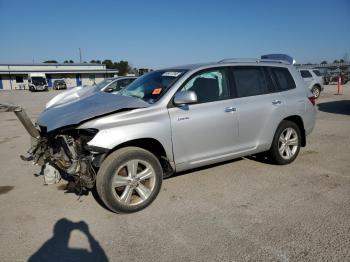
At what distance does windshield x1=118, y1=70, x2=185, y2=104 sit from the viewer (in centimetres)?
437

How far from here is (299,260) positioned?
9.42 ft

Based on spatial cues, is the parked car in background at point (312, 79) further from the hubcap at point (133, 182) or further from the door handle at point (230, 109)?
the hubcap at point (133, 182)

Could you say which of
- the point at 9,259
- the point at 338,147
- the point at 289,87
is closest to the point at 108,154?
the point at 9,259

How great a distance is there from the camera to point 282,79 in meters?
5.47

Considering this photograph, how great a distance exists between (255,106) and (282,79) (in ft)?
3.16

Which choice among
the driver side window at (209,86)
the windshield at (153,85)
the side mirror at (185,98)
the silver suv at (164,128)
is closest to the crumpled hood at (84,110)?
the silver suv at (164,128)

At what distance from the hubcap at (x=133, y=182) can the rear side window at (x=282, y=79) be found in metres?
2.77

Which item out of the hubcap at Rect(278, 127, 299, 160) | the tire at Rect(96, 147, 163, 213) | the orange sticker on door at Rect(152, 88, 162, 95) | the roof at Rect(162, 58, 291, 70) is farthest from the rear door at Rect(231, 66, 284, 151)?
the tire at Rect(96, 147, 163, 213)

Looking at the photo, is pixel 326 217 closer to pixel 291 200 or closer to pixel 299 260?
pixel 291 200

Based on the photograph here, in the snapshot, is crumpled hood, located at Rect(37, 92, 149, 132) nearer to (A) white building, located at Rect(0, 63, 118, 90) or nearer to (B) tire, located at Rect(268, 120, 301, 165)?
(B) tire, located at Rect(268, 120, 301, 165)

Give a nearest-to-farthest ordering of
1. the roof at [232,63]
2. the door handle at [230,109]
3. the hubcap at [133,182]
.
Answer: the hubcap at [133,182]
the door handle at [230,109]
the roof at [232,63]

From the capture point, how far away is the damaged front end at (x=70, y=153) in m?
3.71

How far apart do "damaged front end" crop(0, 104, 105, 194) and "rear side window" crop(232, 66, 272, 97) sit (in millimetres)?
2359

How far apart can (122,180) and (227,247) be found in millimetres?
1467
